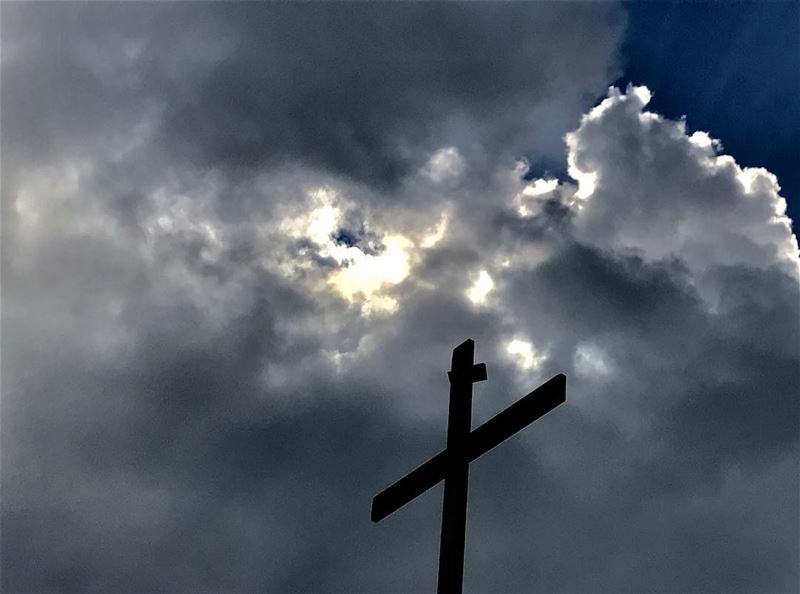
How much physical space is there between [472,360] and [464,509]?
172 cm

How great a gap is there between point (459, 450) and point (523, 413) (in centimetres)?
77

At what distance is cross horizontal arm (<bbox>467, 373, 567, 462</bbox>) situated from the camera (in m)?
8.47

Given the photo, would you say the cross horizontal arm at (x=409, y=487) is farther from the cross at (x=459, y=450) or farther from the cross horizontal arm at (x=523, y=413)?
the cross horizontal arm at (x=523, y=413)

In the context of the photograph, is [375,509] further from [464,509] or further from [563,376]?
[563,376]

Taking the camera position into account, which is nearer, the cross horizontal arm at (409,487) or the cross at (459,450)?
the cross at (459,450)

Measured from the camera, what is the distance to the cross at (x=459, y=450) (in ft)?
26.4

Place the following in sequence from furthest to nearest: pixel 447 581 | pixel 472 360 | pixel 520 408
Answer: pixel 472 360 < pixel 520 408 < pixel 447 581

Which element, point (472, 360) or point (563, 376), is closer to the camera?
point (563, 376)

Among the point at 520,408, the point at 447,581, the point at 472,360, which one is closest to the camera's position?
the point at 447,581

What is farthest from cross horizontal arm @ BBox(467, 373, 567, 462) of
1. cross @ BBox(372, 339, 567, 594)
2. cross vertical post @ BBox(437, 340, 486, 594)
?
cross vertical post @ BBox(437, 340, 486, 594)

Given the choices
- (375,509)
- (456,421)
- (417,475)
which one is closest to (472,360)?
(456,421)

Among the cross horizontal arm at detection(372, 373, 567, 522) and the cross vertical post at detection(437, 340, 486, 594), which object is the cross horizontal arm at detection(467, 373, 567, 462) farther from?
the cross vertical post at detection(437, 340, 486, 594)

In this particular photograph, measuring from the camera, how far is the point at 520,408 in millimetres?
8508

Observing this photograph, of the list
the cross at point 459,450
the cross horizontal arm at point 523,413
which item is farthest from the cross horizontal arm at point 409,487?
the cross horizontal arm at point 523,413
